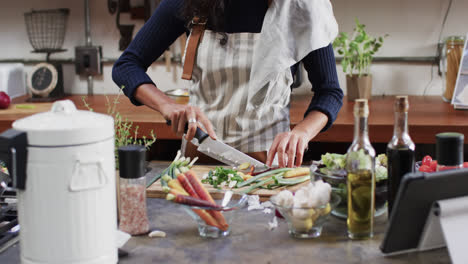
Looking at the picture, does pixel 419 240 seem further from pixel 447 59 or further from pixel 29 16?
pixel 29 16

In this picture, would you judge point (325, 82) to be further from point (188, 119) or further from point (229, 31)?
point (188, 119)

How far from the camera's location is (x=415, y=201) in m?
1.00

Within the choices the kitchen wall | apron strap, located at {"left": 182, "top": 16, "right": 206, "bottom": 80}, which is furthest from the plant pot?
apron strap, located at {"left": 182, "top": 16, "right": 206, "bottom": 80}

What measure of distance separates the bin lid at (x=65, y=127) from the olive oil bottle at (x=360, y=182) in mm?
447

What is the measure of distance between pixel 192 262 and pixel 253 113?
88cm

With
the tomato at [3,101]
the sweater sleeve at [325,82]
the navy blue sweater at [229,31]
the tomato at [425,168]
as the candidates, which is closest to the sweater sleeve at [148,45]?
the navy blue sweater at [229,31]

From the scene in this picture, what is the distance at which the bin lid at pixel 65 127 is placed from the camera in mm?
898

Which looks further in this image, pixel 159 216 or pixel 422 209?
pixel 159 216

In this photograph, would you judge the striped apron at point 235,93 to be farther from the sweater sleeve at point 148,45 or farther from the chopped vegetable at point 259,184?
the chopped vegetable at point 259,184

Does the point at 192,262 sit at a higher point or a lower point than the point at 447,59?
lower

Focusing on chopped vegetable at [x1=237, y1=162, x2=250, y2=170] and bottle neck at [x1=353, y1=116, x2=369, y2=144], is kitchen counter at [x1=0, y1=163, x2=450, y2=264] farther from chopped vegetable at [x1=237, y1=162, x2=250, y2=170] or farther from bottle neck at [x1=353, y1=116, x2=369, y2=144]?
chopped vegetable at [x1=237, y1=162, x2=250, y2=170]

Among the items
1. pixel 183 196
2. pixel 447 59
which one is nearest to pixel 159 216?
pixel 183 196

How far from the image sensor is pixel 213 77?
185cm

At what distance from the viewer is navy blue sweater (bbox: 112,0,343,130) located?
1.77m
